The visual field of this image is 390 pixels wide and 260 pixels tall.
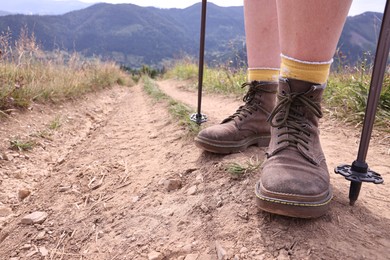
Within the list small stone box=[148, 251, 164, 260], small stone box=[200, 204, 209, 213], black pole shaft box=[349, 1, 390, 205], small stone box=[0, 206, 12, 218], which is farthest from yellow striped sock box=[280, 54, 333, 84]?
small stone box=[0, 206, 12, 218]

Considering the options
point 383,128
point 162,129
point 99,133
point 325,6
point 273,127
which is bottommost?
point 99,133

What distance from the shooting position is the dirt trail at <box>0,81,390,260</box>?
96cm

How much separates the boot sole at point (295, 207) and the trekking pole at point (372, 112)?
147 millimetres

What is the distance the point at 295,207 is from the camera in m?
0.96

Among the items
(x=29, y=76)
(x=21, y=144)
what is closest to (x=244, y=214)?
(x=21, y=144)

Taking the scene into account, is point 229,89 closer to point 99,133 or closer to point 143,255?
point 99,133

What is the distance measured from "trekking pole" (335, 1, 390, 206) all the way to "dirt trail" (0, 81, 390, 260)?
0.13 metres

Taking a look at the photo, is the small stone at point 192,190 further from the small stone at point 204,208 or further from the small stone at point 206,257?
the small stone at point 206,257

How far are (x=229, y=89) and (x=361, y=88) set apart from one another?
2.49 metres

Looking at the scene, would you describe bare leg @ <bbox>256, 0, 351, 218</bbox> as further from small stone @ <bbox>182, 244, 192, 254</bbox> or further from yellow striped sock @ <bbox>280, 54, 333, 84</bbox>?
small stone @ <bbox>182, 244, 192, 254</bbox>

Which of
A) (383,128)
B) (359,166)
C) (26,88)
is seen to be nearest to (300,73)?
(359,166)

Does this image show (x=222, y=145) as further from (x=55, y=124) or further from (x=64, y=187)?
(x=55, y=124)

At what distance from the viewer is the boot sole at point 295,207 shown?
96 centimetres

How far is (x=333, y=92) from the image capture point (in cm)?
314
